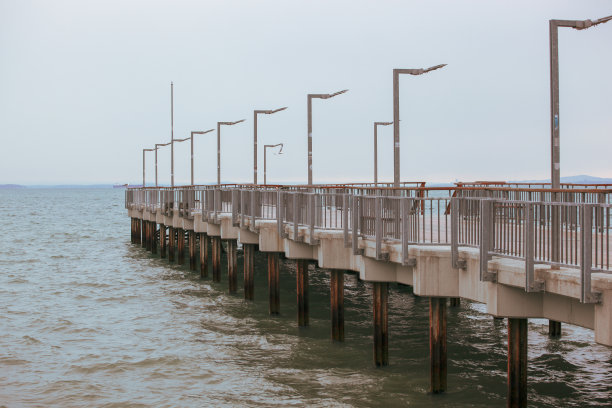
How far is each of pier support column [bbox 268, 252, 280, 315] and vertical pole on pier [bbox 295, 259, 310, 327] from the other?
7.31 ft

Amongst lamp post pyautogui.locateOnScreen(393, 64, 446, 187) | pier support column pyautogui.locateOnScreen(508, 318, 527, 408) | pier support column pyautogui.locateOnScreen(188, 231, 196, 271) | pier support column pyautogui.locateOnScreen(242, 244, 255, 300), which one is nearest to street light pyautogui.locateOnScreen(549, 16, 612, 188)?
pier support column pyautogui.locateOnScreen(508, 318, 527, 408)

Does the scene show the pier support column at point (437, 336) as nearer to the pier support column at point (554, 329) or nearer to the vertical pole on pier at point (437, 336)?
the vertical pole on pier at point (437, 336)

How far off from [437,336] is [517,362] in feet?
7.78

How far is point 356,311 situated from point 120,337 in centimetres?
777

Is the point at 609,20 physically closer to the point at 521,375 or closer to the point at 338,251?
the point at 521,375

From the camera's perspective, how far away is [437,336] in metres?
15.6

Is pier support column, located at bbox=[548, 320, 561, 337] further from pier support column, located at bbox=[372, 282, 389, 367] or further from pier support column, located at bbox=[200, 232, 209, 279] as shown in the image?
pier support column, located at bbox=[200, 232, 209, 279]

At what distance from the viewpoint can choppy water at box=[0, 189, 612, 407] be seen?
16.9 metres

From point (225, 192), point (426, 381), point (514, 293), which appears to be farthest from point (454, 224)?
point (225, 192)

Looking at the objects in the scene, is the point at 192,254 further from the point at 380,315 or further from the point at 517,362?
the point at 517,362

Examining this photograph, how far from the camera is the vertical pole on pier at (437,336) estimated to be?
15.6 m

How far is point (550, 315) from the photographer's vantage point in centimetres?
1268

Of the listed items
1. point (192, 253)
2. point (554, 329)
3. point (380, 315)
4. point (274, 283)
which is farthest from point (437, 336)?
point (192, 253)

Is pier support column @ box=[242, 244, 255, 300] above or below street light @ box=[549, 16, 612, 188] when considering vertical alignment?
below
